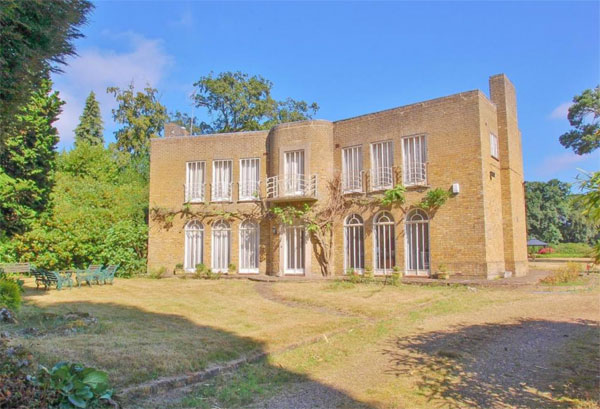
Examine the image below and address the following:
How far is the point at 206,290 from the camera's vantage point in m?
15.1

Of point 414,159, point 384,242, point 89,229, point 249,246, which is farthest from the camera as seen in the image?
point 249,246

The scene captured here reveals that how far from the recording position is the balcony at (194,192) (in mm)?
21797

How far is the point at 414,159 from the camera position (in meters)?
17.5

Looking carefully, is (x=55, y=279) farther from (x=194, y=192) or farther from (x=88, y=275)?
(x=194, y=192)

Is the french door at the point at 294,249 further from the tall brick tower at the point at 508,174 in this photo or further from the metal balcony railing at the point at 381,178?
the tall brick tower at the point at 508,174

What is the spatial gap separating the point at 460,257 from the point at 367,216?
410cm

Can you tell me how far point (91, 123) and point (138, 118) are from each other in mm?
8769

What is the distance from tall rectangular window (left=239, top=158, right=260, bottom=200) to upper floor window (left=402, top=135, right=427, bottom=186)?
702cm

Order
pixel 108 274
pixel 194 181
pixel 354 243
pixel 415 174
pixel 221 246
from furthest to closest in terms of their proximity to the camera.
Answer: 1. pixel 194 181
2. pixel 221 246
3. pixel 354 243
4. pixel 415 174
5. pixel 108 274

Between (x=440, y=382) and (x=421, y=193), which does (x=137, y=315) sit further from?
(x=421, y=193)

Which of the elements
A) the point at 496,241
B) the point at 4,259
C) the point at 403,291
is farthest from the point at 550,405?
the point at 4,259

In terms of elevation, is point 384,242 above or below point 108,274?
above

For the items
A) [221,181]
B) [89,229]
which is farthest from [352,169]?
[89,229]

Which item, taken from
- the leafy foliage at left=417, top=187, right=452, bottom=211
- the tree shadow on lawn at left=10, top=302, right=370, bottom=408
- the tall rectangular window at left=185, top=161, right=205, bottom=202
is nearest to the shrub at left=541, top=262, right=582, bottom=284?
the leafy foliage at left=417, top=187, right=452, bottom=211
